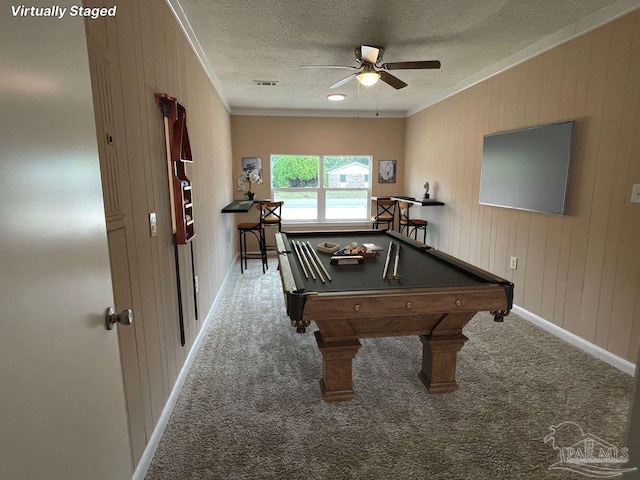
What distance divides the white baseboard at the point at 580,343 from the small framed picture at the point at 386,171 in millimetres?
3582

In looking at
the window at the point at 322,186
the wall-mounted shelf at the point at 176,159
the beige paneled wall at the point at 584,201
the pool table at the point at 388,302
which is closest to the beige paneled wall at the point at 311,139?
the window at the point at 322,186

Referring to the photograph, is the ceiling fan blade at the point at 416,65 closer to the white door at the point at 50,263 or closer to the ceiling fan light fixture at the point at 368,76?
the ceiling fan light fixture at the point at 368,76

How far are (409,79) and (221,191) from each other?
2753mm

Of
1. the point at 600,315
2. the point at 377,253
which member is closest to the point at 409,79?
the point at 377,253

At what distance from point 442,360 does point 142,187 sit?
79.8 inches

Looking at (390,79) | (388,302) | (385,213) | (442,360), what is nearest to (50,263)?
(388,302)

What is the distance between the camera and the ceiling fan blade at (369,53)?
2.89 meters

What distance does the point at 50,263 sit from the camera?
77cm

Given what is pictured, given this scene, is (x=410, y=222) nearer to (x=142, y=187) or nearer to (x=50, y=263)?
(x=142, y=187)

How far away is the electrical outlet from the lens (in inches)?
74.3

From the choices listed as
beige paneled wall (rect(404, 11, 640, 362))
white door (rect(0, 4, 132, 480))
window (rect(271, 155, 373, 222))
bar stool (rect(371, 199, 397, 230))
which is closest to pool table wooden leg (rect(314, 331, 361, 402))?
white door (rect(0, 4, 132, 480))

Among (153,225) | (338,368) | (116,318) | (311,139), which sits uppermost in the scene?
(311,139)

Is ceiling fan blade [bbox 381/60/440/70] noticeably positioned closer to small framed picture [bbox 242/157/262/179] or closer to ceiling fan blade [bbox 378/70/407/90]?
ceiling fan blade [bbox 378/70/407/90]

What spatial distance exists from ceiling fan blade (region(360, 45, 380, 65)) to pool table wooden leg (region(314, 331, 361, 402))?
227 cm
